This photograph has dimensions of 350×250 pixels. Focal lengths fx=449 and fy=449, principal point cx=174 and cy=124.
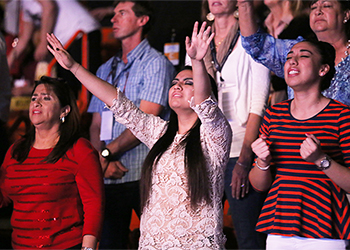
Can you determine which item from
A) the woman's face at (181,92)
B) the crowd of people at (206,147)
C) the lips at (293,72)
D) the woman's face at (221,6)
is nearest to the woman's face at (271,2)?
the crowd of people at (206,147)

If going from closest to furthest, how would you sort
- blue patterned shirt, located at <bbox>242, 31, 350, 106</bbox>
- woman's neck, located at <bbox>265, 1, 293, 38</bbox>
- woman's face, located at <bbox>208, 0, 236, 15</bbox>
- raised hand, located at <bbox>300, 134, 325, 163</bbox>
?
raised hand, located at <bbox>300, 134, 325, 163</bbox> < blue patterned shirt, located at <bbox>242, 31, 350, 106</bbox> < woman's face, located at <bbox>208, 0, 236, 15</bbox> < woman's neck, located at <bbox>265, 1, 293, 38</bbox>

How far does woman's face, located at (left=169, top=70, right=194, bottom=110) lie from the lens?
81.2 inches

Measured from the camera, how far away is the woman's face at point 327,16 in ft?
7.52

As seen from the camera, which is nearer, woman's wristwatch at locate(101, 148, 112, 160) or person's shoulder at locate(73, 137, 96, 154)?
person's shoulder at locate(73, 137, 96, 154)

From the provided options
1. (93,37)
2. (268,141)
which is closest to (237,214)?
(268,141)

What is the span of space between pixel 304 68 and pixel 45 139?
4.44 ft

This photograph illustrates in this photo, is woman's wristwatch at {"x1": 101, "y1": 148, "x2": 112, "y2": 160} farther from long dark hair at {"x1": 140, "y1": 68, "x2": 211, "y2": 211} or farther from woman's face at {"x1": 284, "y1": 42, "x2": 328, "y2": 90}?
woman's face at {"x1": 284, "y1": 42, "x2": 328, "y2": 90}

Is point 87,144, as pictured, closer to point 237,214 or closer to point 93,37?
point 237,214

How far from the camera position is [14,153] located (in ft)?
7.64

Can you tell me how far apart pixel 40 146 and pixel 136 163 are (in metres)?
0.66

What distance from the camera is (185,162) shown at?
196 cm

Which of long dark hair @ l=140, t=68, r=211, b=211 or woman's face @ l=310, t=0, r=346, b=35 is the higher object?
woman's face @ l=310, t=0, r=346, b=35

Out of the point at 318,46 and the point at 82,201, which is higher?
the point at 318,46

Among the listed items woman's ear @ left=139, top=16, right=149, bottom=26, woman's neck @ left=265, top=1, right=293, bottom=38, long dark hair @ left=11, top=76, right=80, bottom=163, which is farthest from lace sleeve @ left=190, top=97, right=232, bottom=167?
woman's ear @ left=139, top=16, right=149, bottom=26
